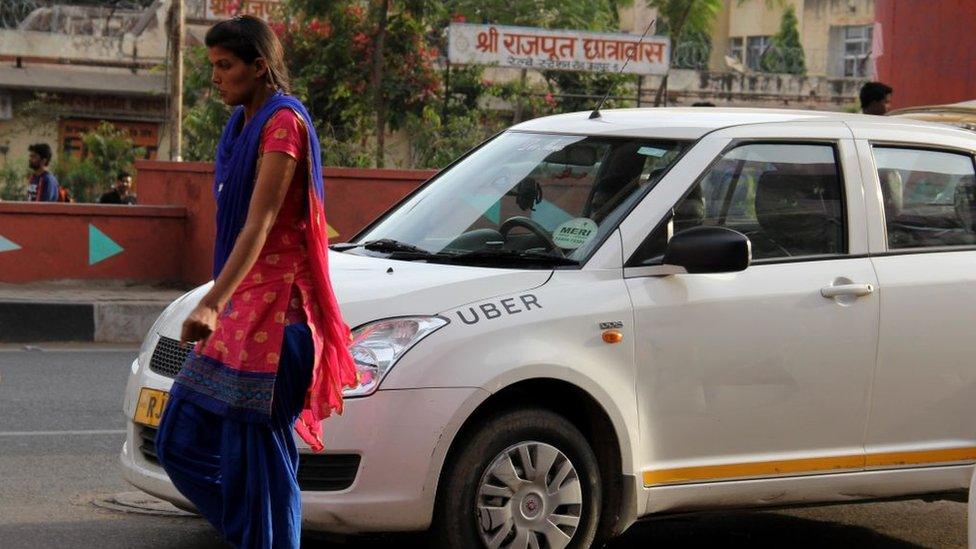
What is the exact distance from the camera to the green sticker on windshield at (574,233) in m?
5.42

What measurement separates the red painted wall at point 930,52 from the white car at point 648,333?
38.6 ft

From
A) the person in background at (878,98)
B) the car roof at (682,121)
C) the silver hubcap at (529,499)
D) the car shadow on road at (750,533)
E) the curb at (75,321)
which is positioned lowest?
the car shadow on road at (750,533)

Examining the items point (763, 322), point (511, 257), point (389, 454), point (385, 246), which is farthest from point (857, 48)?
point (389, 454)

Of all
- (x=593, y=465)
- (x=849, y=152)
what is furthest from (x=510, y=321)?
(x=849, y=152)

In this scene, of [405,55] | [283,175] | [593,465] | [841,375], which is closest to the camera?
[283,175]

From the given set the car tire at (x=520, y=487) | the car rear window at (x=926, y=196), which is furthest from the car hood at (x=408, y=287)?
the car rear window at (x=926, y=196)

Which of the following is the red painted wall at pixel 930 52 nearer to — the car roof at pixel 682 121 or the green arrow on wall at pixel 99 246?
the green arrow on wall at pixel 99 246

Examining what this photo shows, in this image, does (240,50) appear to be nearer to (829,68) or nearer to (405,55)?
(405,55)

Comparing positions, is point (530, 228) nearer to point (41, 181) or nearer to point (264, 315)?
point (264, 315)

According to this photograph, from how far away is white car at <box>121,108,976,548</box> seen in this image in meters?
4.88

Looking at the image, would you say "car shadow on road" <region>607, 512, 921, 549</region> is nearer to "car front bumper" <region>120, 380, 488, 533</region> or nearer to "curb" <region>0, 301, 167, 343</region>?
"car front bumper" <region>120, 380, 488, 533</region>

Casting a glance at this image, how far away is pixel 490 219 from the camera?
577 centimetres

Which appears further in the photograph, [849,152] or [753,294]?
[849,152]

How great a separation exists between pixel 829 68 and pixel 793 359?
4202 centimetres
